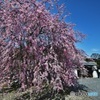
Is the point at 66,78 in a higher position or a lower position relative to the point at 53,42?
lower

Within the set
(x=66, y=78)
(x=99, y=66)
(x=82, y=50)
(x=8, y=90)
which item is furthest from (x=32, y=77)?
(x=99, y=66)

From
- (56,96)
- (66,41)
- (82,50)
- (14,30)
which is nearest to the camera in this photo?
(14,30)

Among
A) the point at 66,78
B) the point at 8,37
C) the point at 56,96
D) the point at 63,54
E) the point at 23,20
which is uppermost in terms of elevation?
the point at 23,20

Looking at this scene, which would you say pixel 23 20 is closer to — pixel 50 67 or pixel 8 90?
pixel 50 67

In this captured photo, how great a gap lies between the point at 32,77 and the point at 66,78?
5.04ft

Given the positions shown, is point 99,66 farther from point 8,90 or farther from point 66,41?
point 66,41

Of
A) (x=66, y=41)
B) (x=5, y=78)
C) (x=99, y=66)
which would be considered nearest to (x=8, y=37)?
(x=5, y=78)

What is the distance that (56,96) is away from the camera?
10367mm

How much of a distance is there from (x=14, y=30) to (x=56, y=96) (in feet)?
12.6

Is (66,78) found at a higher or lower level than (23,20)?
lower

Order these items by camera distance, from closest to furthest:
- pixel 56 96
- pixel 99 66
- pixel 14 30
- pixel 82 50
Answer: pixel 14 30, pixel 56 96, pixel 82 50, pixel 99 66

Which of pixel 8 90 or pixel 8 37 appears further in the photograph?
pixel 8 90

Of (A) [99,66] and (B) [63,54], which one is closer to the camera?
(B) [63,54]

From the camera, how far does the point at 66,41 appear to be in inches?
382
